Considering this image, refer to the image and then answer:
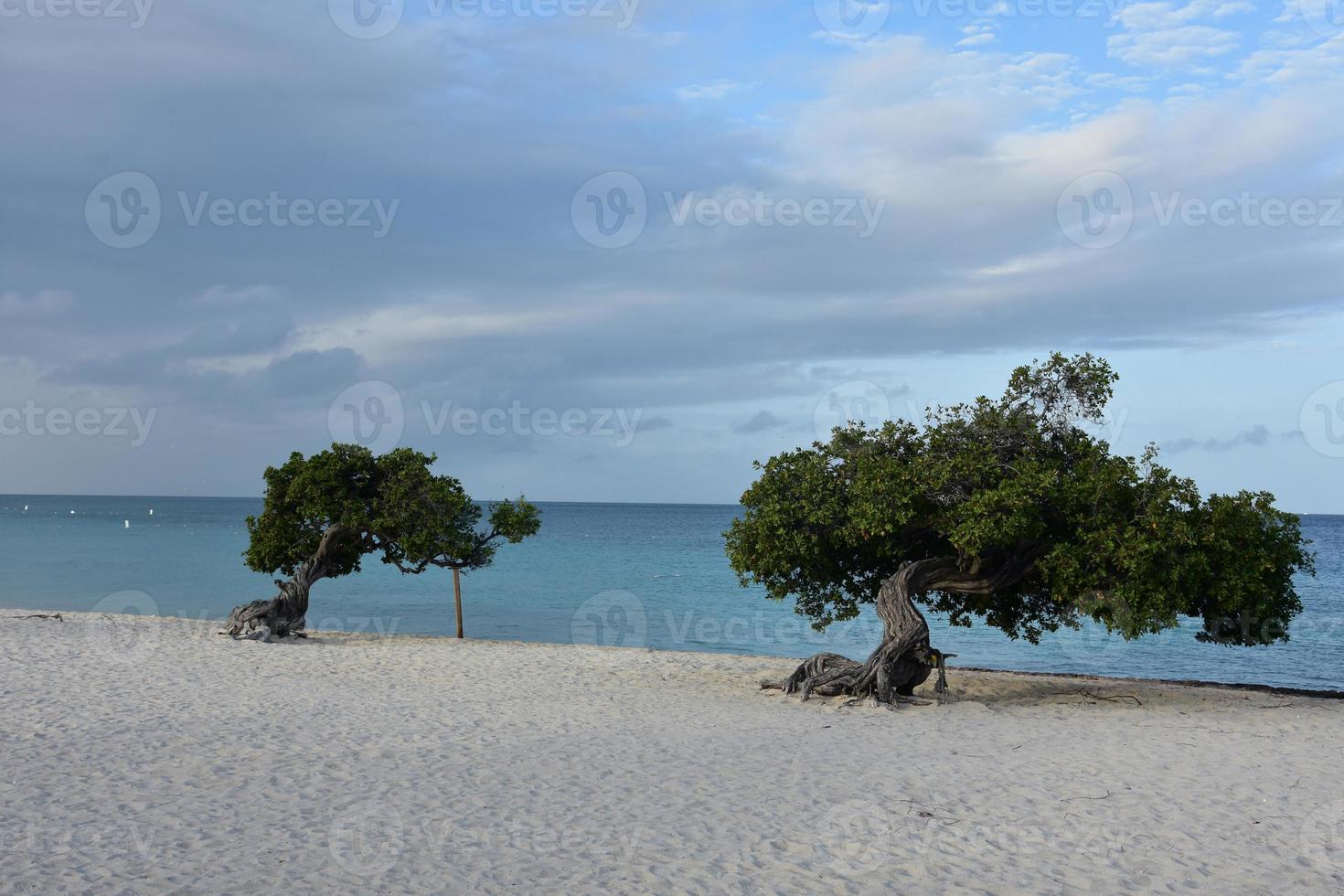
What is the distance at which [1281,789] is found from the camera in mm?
10789

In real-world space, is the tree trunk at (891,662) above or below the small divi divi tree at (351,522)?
below

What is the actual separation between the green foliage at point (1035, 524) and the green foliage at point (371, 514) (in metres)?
8.28

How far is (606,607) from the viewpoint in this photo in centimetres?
4362

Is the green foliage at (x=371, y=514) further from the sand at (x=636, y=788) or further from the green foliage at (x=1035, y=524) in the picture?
the green foliage at (x=1035, y=524)

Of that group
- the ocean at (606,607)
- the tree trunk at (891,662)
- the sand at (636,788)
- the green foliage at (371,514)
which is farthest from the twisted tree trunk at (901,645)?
the ocean at (606,607)

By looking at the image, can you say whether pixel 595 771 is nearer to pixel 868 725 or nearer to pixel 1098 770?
pixel 868 725

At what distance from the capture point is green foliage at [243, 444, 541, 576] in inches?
910

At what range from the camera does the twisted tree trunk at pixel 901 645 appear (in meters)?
15.9

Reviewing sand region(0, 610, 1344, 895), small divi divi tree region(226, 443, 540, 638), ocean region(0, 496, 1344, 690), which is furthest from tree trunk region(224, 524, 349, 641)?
ocean region(0, 496, 1344, 690)

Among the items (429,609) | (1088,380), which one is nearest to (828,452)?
(1088,380)

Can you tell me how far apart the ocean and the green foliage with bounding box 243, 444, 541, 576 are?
7.07m

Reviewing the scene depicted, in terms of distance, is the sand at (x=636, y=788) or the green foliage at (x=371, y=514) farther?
the green foliage at (x=371, y=514)

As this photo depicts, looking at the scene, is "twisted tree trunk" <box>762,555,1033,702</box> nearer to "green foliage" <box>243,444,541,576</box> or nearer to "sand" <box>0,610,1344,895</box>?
"sand" <box>0,610,1344,895</box>

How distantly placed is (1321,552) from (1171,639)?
65750 millimetres
